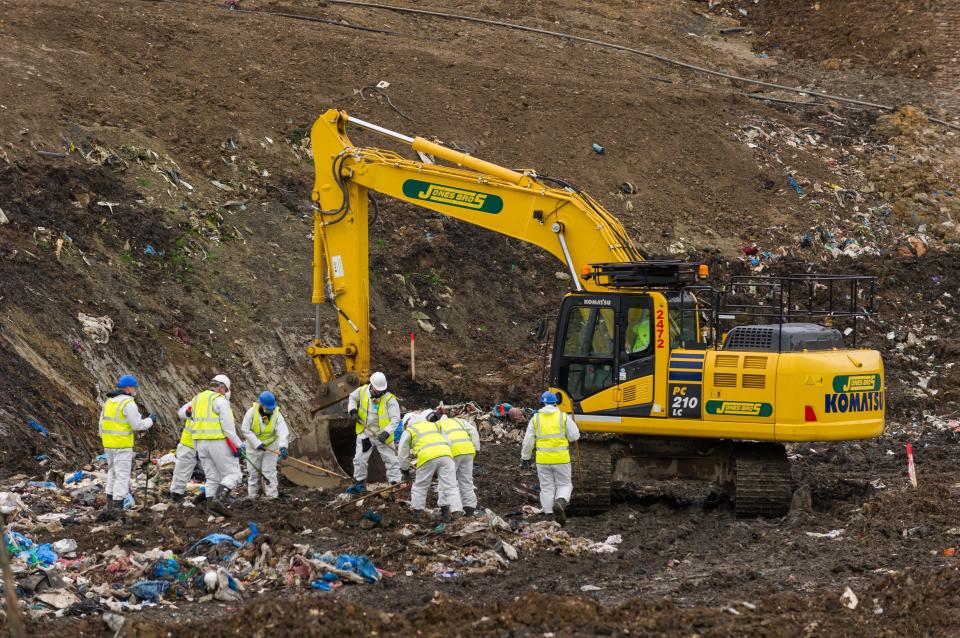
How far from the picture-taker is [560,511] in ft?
43.7

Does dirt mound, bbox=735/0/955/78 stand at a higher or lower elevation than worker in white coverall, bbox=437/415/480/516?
higher

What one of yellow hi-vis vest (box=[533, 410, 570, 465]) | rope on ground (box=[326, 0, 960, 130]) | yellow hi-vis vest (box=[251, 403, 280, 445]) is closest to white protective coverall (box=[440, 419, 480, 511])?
yellow hi-vis vest (box=[533, 410, 570, 465])

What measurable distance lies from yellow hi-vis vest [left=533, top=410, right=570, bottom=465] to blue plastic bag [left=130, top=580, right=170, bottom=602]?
14.3 ft

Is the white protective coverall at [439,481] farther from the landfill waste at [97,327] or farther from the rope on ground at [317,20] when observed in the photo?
the rope on ground at [317,20]

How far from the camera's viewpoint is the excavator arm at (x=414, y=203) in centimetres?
1430

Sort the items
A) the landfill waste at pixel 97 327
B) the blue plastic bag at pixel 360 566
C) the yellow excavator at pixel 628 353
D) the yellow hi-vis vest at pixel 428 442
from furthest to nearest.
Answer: the landfill waste at pixel 97 327 < the yellow excavator at pixel 628 353 < the yellow hi-vis vest at pixel 428 442 < the blue plastic bag at pixel 360 566

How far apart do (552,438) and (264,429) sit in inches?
126

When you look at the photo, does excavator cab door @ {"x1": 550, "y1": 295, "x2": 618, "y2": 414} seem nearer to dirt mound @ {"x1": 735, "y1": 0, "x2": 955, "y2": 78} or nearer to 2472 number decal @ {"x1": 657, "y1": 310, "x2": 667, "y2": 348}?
2472 number decal @ {"x1": 657, "y1": 310, "x2": 667, "y2": 348}

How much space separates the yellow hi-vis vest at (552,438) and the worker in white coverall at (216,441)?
3.21 metres

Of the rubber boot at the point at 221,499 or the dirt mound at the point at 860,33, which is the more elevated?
the dirt mound at the point at 860,33

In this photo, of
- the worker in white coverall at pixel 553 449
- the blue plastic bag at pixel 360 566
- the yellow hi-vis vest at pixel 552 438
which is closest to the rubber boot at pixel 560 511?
the worker in white coverall at pixel 553 449

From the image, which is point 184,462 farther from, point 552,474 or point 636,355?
point 636,355

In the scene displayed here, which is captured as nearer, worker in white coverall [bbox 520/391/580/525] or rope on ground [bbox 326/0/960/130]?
worker in white coverall [bbox 520/391/580/525]

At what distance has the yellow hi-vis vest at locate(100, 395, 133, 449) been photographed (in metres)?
13.4
